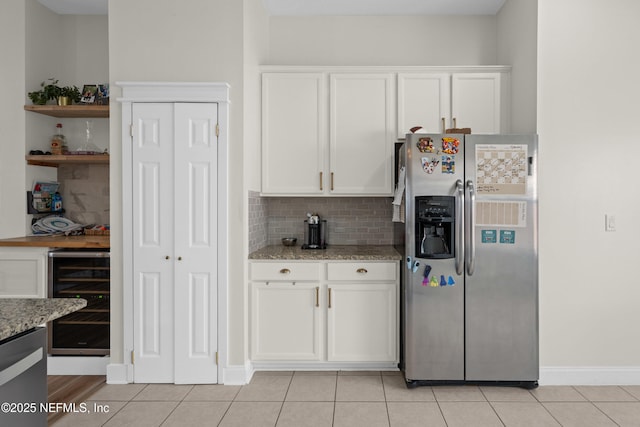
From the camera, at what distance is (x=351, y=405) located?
2926 millimetres

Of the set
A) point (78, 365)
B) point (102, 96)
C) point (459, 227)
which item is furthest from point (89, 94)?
point (459, 227)

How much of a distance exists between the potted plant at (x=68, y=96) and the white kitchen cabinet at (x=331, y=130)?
5.17 feet

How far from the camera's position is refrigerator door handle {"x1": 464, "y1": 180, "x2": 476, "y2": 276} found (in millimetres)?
3119

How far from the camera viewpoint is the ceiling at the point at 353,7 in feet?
12.5

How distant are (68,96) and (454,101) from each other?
10.4 ft

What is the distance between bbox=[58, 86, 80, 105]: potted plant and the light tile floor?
2281mm

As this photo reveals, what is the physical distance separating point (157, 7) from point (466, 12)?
8.57 ft

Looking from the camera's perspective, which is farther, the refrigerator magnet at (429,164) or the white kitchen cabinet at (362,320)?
the white kitchen cabinet at (362,320)

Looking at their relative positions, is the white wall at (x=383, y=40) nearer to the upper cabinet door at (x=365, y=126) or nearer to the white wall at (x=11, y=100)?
the upper cabinet door at (x=365, y=126)

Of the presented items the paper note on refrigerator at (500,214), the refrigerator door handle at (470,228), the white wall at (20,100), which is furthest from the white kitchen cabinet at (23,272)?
the paper note on refrigerator at (500,214)

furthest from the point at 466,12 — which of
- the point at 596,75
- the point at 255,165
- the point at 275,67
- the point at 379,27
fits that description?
the point at 255,165

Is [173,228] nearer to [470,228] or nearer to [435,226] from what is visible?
[435,226]

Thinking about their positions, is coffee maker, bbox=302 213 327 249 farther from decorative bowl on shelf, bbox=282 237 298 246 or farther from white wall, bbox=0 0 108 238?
white wall, bbox=0 0 108 238

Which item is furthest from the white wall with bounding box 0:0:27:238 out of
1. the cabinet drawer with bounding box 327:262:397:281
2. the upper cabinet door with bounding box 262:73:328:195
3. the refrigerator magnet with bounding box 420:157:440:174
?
the refrigerator magnet with bounding box 420:157:440:174
